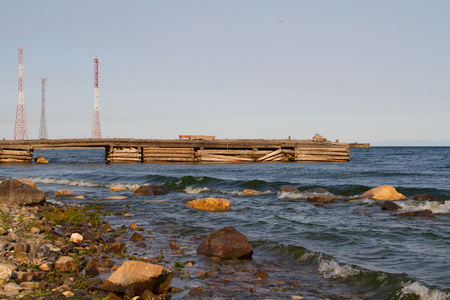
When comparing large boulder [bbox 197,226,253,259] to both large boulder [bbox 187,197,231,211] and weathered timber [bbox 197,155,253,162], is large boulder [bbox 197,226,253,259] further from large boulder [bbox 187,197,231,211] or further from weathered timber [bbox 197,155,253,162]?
weathered timber [bbox 197,155,253,162]

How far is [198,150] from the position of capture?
44.2 meters

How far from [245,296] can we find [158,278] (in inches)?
56.4

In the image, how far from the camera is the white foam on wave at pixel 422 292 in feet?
22.3

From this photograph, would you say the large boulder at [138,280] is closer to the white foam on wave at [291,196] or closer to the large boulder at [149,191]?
the white foam on wave at [291,196]

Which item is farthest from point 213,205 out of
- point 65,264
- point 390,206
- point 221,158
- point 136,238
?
point 221,158

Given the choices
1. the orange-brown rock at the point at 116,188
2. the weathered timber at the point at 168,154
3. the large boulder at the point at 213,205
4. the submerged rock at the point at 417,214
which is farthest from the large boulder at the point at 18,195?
the weathered timber at the point at 168,154

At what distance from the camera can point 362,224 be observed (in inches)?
506

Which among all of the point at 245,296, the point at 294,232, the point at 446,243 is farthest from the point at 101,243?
the point at 446,243

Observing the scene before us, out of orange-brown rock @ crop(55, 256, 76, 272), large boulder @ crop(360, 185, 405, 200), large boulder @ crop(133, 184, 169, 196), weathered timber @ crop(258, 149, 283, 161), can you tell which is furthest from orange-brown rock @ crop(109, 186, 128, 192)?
weathered timber @ crop(258, 149, 283, 161)

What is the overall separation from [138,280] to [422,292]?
15.4ft

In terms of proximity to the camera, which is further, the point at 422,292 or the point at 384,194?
the point at 384,194

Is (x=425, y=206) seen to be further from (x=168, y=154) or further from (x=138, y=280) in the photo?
(x=168, y=154)

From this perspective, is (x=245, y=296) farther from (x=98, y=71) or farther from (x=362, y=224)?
(x=98, y=71)

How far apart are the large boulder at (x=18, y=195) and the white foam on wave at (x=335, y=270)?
34.6ft
